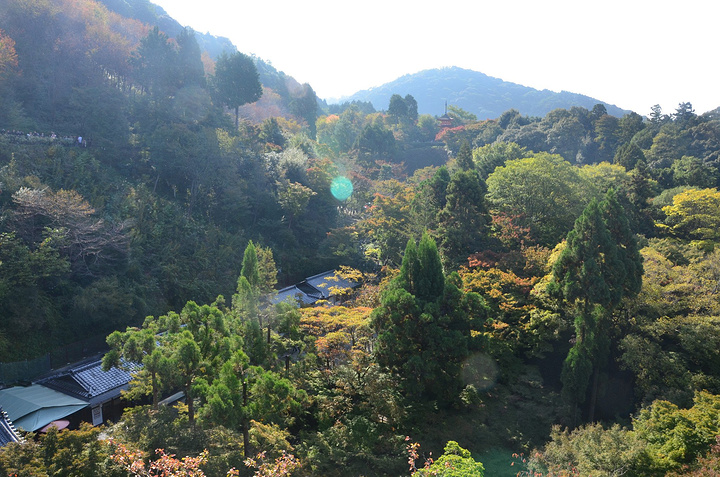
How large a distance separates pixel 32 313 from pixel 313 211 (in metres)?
17.4

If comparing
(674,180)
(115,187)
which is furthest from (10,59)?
(674,180)

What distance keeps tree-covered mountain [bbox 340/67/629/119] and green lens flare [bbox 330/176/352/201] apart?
299ft

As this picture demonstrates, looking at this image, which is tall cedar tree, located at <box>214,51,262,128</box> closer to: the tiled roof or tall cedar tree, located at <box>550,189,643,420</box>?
the tiled roof

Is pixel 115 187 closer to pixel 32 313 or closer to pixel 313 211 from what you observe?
pixel 32 313

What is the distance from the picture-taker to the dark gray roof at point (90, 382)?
42.2 ft

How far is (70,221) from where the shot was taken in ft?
53.8

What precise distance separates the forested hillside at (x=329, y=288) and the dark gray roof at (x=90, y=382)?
102cm

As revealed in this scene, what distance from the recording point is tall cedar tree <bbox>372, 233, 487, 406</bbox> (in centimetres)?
1190

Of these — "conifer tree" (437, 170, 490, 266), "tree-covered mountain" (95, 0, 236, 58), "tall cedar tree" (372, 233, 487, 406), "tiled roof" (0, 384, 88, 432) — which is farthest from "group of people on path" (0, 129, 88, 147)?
"tree-covered mountain" (95, 0, 236, 58)

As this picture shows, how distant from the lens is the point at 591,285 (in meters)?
12.5

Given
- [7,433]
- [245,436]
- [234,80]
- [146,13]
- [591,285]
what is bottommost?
[7,433]

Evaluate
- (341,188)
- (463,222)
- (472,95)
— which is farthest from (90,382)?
(472,95)

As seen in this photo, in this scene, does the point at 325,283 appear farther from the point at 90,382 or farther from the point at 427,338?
the point at 90,382

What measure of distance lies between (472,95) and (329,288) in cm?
13048
